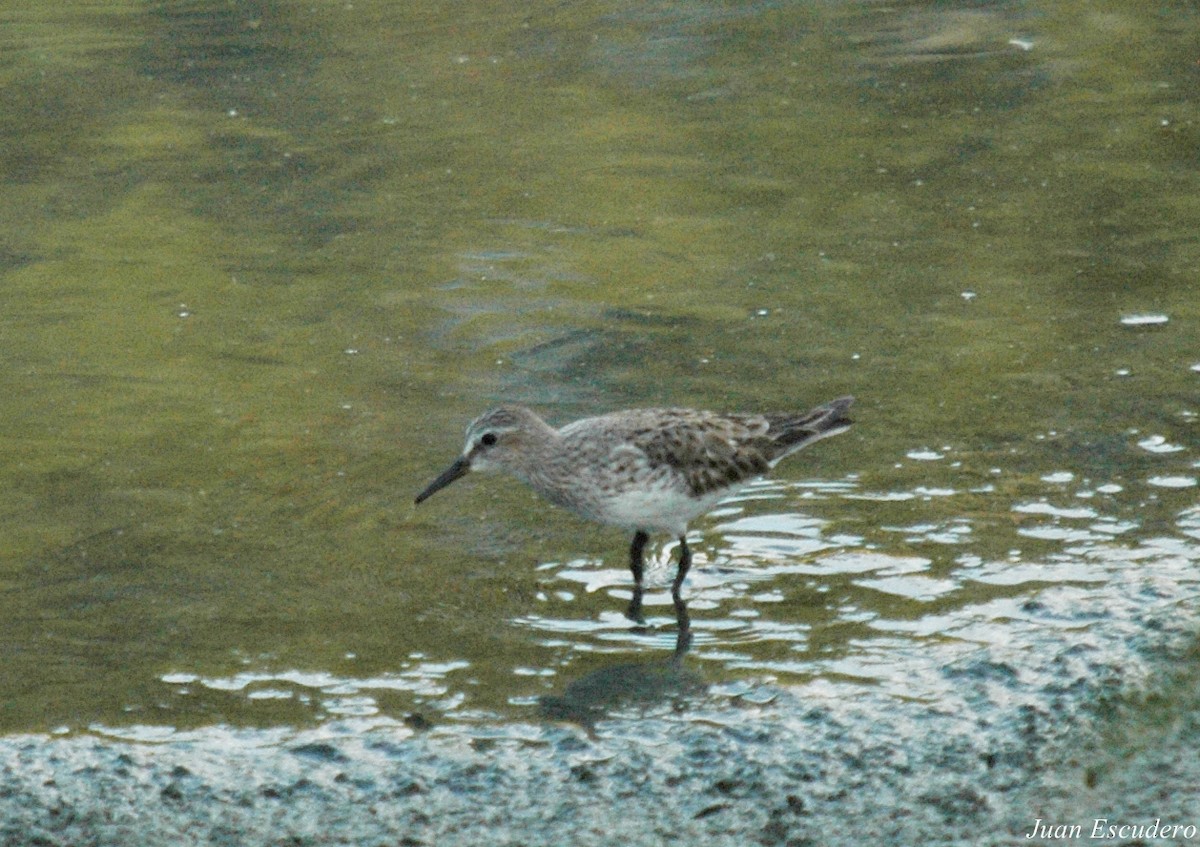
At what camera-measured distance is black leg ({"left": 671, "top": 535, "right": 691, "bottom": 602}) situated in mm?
7391

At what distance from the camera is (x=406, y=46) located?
57.5ft

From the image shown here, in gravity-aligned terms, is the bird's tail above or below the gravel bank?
above

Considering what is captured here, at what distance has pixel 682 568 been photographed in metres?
7.46

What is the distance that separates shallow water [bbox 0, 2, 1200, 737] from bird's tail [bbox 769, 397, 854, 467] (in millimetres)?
319

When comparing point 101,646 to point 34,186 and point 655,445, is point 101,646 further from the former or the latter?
point 34,186

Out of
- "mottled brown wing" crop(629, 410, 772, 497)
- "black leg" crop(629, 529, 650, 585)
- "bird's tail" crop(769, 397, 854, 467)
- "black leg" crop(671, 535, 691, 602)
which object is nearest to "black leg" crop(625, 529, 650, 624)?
"black leg" crop(629, 529, 650, 585)

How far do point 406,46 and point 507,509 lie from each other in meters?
9.96

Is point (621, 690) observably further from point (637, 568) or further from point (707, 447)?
point (707, 447)

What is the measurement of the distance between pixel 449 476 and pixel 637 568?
888 mm

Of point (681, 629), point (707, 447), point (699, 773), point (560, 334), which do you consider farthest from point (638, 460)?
point (560, 334)

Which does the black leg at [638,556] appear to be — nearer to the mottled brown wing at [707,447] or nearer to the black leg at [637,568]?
the black leg at [637,568]

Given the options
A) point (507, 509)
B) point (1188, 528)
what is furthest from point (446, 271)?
point (1188, 528)

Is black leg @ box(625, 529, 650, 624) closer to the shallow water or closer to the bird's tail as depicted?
the shallow water

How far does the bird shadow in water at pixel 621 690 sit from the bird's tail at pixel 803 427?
134cm
